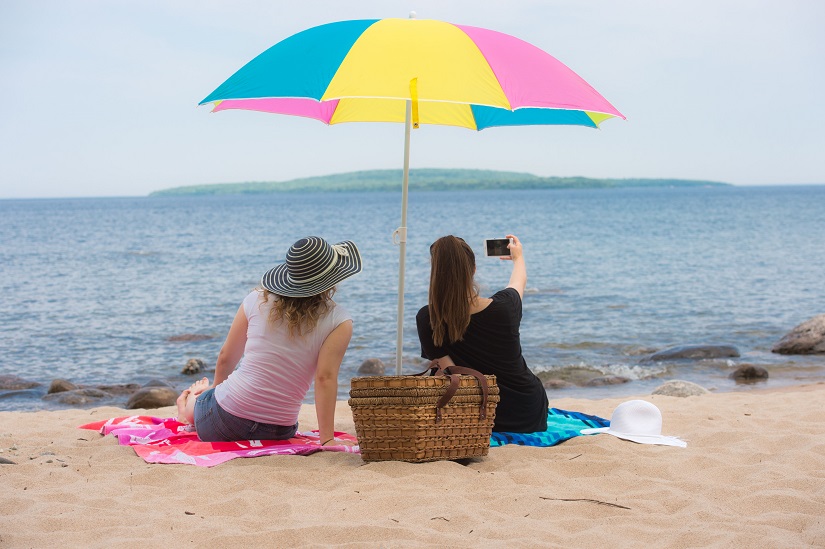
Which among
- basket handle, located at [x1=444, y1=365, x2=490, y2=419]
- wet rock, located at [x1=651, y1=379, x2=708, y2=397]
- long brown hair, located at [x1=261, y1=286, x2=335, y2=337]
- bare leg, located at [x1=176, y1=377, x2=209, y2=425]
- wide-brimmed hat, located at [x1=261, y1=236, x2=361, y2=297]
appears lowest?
wet rock, located at [x1=651, y1=379, x2=708, y2=397]

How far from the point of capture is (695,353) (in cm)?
1260

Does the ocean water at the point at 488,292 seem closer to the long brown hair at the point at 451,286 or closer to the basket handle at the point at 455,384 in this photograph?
the long brown hair at the point at 451,286

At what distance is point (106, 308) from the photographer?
63.5ft

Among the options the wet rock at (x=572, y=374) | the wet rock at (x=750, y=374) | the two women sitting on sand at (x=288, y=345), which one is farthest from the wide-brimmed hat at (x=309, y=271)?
the wet rock at (x=750, y=374)

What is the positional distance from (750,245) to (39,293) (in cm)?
2980

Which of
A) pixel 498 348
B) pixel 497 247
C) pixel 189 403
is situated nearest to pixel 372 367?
pixel 189 403

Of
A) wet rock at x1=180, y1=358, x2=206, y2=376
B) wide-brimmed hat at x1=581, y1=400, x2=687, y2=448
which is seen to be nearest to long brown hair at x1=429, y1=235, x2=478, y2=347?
wide-brimmed hat at x1=581, y1=400, x2=687, y2=448

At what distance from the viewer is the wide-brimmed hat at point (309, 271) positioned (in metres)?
5.02

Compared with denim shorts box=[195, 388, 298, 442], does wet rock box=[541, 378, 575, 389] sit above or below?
below

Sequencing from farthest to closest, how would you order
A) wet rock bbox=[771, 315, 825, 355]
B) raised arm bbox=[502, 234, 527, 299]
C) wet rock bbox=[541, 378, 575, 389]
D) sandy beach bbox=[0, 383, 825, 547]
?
wet rock bbox=[771, 315, 825, 355]
wet rock bbox=[541, 378, 575, 389]
raised arm bbox=[502, 234, 527, 299]
sandy beach bbox=[0, 383, 825, 547]

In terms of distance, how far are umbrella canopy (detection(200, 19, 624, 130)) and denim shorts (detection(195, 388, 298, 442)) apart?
6.72 ft

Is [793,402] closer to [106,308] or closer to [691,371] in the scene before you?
[691,371]

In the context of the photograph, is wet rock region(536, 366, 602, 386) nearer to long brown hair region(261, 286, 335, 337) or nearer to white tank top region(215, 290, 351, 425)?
white tank top region(215, 290, 351, 425)

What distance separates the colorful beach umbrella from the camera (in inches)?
183
